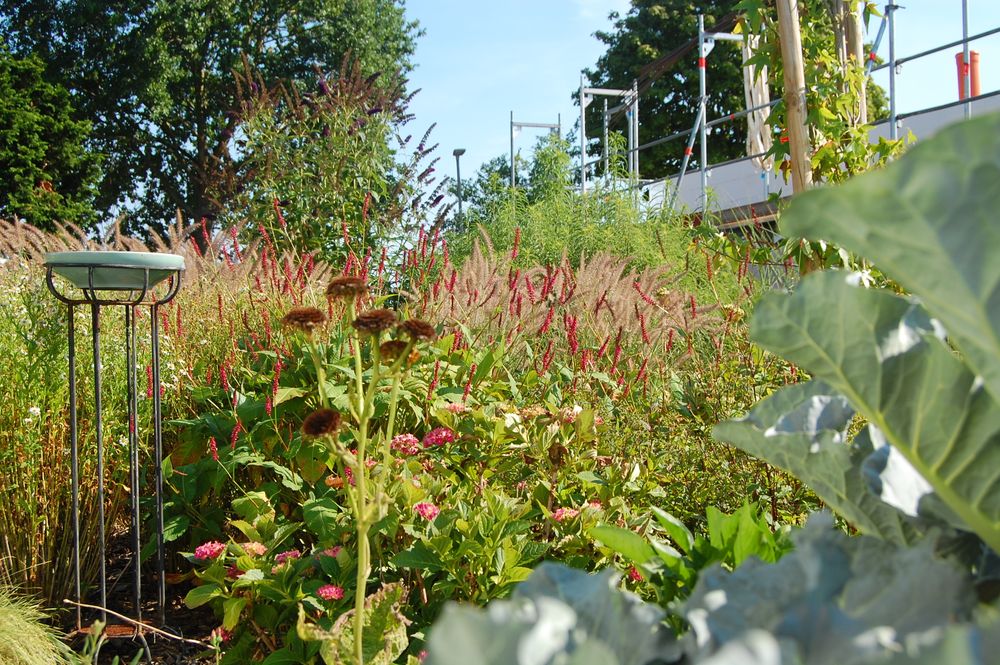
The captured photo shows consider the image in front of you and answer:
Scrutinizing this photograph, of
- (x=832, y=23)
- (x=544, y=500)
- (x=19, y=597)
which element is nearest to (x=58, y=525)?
(x=19, y=597)

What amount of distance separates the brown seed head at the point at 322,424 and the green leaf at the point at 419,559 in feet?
3.01

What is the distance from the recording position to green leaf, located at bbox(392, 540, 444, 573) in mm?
2311

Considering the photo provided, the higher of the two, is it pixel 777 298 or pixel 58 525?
pixel 777 298

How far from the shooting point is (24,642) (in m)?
2.42

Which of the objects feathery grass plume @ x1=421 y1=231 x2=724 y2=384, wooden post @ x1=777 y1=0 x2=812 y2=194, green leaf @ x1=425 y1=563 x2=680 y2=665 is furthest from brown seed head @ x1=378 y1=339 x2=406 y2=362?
wooden post @ x1=777 y1=0 x2=812 y2=194

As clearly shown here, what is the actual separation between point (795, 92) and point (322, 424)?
143 inches

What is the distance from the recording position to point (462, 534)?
2.43m

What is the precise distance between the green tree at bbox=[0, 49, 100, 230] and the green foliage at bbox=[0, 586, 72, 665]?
1565 centimetres

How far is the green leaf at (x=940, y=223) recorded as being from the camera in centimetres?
57

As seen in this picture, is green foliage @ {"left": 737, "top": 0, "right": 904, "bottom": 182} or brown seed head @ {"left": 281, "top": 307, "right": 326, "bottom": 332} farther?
green foliage @ {"left": 737, "top": 0, "right": 904, "bottom": 182}

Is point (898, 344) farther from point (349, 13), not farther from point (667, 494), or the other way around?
point (349, 13)

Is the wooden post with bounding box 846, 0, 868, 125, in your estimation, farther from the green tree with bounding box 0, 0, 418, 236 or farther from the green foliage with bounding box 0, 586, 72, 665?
the green tree with bounding box 0, 0, 418, 236

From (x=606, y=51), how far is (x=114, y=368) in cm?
3079

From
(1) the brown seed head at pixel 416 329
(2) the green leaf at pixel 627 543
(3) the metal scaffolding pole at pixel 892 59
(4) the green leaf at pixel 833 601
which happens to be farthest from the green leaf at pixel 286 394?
(3) the metal scaffolding pole at pixel 892 59
